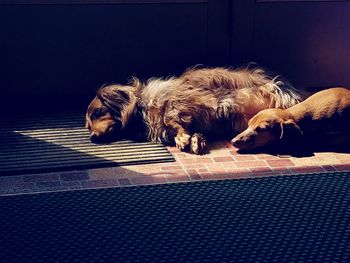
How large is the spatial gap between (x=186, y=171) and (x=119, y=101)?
955mm

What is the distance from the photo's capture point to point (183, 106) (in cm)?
543

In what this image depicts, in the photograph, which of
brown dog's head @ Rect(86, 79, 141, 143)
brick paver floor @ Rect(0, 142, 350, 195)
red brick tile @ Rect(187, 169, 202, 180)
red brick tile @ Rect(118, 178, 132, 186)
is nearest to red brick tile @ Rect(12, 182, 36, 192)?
brick paver floor @ Rect(0, 142, 350, 195)

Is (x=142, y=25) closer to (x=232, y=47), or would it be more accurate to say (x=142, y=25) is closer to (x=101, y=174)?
(x=232, y=47)

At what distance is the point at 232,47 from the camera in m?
6.02

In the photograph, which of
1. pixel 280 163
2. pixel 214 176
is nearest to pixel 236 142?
pixel 280 163

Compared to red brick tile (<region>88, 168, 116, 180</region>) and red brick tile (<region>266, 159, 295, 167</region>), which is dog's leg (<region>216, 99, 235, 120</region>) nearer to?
red brick tile (<region>266, 159, 295, 167</region>)

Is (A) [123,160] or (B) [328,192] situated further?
(A) [123,160]

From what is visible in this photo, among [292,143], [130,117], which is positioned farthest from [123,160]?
[292,143]

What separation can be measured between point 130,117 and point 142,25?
0.85 metres

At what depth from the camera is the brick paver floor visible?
180 inches

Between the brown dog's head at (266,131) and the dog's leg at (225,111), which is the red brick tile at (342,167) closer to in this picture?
the brown dog's head at (266,131)

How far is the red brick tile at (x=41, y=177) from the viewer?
15.1 feet

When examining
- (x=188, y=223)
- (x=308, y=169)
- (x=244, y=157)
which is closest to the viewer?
(x=188, y=223)

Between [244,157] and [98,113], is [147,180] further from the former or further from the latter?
[98,113]
